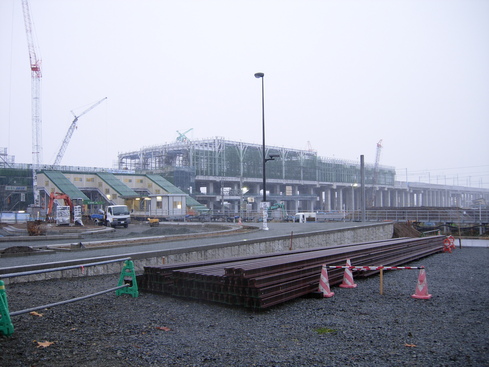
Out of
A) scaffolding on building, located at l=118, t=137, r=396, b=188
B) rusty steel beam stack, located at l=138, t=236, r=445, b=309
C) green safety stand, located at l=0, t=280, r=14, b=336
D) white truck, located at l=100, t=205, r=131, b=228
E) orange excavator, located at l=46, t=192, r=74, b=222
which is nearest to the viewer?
green safety stand, located at l=0, t=280, r=14, b=336

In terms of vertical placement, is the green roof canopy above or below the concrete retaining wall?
above

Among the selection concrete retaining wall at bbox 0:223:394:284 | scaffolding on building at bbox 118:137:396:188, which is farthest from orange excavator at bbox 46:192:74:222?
scaffolding on building at bbox 118:137:396:188

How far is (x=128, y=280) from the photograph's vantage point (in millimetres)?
9445

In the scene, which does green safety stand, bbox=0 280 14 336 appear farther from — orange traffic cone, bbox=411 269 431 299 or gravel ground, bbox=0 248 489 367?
orange traffic cone, bbox=411 269 431 299

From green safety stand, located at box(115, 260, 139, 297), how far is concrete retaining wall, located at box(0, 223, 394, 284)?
3.94ft

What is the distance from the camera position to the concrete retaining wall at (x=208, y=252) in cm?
1134

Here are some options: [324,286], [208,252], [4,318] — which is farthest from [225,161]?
[4,318]

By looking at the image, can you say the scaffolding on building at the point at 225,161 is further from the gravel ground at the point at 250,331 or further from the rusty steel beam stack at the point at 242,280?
the gravel ground at the point at 250,331

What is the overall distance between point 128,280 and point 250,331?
383cm

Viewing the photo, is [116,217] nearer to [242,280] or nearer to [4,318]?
[242,280]

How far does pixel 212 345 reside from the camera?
607 cm

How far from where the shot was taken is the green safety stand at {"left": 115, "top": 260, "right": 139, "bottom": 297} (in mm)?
9242

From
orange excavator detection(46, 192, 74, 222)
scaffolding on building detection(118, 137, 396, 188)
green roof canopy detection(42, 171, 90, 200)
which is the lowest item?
orange excavator detection(46, 192, 74, 222)

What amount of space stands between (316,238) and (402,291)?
42.9 ft
